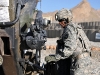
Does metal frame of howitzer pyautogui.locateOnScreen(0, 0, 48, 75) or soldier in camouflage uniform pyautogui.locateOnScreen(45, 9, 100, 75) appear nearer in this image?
metal frame of howitzer pyautogui.locateOnScreen(0, 0, 48, 75)

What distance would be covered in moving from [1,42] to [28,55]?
1.80 metres

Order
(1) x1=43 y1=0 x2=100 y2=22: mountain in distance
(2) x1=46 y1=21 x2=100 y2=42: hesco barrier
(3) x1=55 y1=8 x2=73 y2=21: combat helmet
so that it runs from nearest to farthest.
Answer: (3) x1=55 y1=8 x2=73 y2=21: combat helmet → (2) x1=46 y1=21 x2=100 y2=42: hesco barrier → (1) x1=43 y1=0 x2=100 y2=22: mountain in distance

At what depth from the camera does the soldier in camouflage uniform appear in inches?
153

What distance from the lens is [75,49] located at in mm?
3969

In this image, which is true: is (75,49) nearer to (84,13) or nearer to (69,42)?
(69,42)

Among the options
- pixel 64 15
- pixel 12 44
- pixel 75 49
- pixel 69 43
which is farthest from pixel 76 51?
pixel 12 44

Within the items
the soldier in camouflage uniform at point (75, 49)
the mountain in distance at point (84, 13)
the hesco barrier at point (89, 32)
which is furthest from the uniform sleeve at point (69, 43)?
the mountain in distance at point (84, 13)

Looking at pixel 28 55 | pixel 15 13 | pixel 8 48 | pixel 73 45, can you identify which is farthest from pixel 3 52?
pixel 28 55

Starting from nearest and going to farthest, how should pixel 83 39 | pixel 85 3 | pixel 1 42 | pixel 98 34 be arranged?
pixel 1 42, pixel 83 39, pixel 98 34, pixel 85 3

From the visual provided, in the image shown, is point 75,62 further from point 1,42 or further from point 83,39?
point 1,42

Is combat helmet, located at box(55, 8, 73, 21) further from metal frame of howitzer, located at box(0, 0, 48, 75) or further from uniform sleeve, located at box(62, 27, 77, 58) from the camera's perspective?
metal frame of howitzer, located at box(0, 0, 48, 75)

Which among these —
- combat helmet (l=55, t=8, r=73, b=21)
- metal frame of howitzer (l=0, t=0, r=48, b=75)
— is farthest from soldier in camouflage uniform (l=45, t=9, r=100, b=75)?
metal frame of howitzer (l=0, t=0, r=48, b=75)

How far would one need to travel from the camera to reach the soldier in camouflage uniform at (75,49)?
12.7ft

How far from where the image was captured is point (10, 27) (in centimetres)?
357
